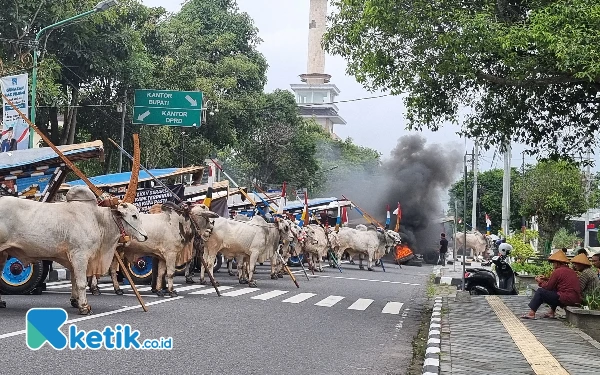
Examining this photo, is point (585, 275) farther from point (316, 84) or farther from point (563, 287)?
point (316, 84)

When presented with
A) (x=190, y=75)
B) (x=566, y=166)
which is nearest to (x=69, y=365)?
Answer: (x=566, y=166)

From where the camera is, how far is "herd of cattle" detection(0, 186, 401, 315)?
14.0 m

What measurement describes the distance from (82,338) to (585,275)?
29.8ft

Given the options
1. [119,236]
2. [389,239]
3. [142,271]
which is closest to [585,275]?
[119,236]

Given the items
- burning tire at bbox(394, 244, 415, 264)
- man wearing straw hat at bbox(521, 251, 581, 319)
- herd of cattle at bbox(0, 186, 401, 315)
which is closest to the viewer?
herd of cattle at bbox(0, 186, 401, 315)

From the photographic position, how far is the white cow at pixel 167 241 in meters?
18.6

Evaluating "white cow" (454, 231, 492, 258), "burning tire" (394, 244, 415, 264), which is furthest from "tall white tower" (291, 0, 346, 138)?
"burning tire" (394, 244, 415, 264)

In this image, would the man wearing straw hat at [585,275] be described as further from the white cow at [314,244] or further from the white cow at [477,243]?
the white cow at [477,243]

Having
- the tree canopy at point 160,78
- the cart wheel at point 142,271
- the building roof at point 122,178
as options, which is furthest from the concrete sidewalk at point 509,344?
the tree canopy at point 160,78

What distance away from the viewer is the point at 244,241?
23.9 m

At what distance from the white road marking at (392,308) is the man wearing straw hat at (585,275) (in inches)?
152

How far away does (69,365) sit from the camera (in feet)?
31.1

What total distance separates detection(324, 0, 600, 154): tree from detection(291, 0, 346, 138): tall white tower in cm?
9421

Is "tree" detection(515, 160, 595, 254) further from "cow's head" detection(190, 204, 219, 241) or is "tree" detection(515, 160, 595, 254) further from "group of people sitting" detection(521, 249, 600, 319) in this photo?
"group of people sitting" detection(521, 249, 600, 319)
